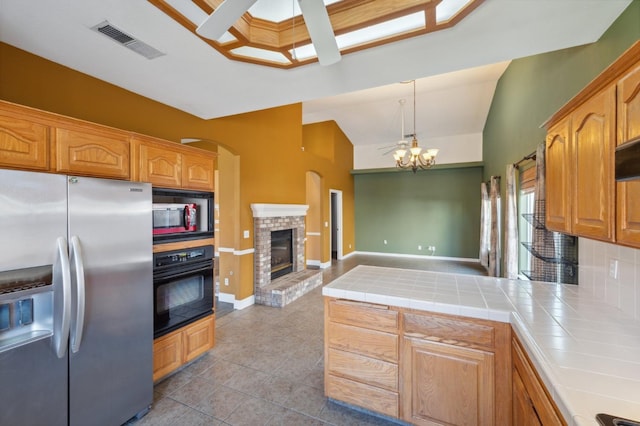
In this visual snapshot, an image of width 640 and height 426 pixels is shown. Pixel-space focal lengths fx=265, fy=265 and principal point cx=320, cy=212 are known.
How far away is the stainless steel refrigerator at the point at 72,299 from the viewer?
1.44 meters

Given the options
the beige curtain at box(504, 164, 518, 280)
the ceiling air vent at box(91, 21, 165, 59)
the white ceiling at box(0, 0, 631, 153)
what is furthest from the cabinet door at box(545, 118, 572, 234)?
the ceiling air vent at box(91, 21, 165, 59)

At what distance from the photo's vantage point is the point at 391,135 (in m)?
8.27

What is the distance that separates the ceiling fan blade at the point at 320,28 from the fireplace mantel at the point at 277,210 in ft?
10.2

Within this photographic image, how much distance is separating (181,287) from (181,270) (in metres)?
0.19

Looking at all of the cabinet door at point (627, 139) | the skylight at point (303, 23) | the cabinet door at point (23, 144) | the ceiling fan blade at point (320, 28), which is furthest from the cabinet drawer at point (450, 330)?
the cabinet door at point (23, 144)

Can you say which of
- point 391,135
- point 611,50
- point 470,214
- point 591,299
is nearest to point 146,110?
point 611,50

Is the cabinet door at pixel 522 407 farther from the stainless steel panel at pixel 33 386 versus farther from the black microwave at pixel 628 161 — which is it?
the stainless steel panel at pixel 33 386

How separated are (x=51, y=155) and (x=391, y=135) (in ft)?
26.1

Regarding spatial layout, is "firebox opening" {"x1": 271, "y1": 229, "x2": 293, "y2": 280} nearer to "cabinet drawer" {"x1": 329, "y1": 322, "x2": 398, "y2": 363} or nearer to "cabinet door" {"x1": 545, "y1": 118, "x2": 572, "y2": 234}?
"cabinet drawer" {"x1": 329, "y1": 322, "x2": 398, "y2": 363}

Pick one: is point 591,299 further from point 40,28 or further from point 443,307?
point 40,28

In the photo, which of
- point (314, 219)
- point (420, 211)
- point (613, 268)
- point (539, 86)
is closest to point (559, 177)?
point (613, 268)

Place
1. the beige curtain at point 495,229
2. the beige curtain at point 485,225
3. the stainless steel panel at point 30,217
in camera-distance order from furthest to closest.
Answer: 1. the beige curtain at point 485,225
2. the beige curtain at point 495,229
3. the stainless steel panel at point 30,217

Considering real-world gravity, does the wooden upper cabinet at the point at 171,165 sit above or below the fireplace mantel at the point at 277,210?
above

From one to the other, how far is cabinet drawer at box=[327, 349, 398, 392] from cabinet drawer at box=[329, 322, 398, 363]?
0.04m
